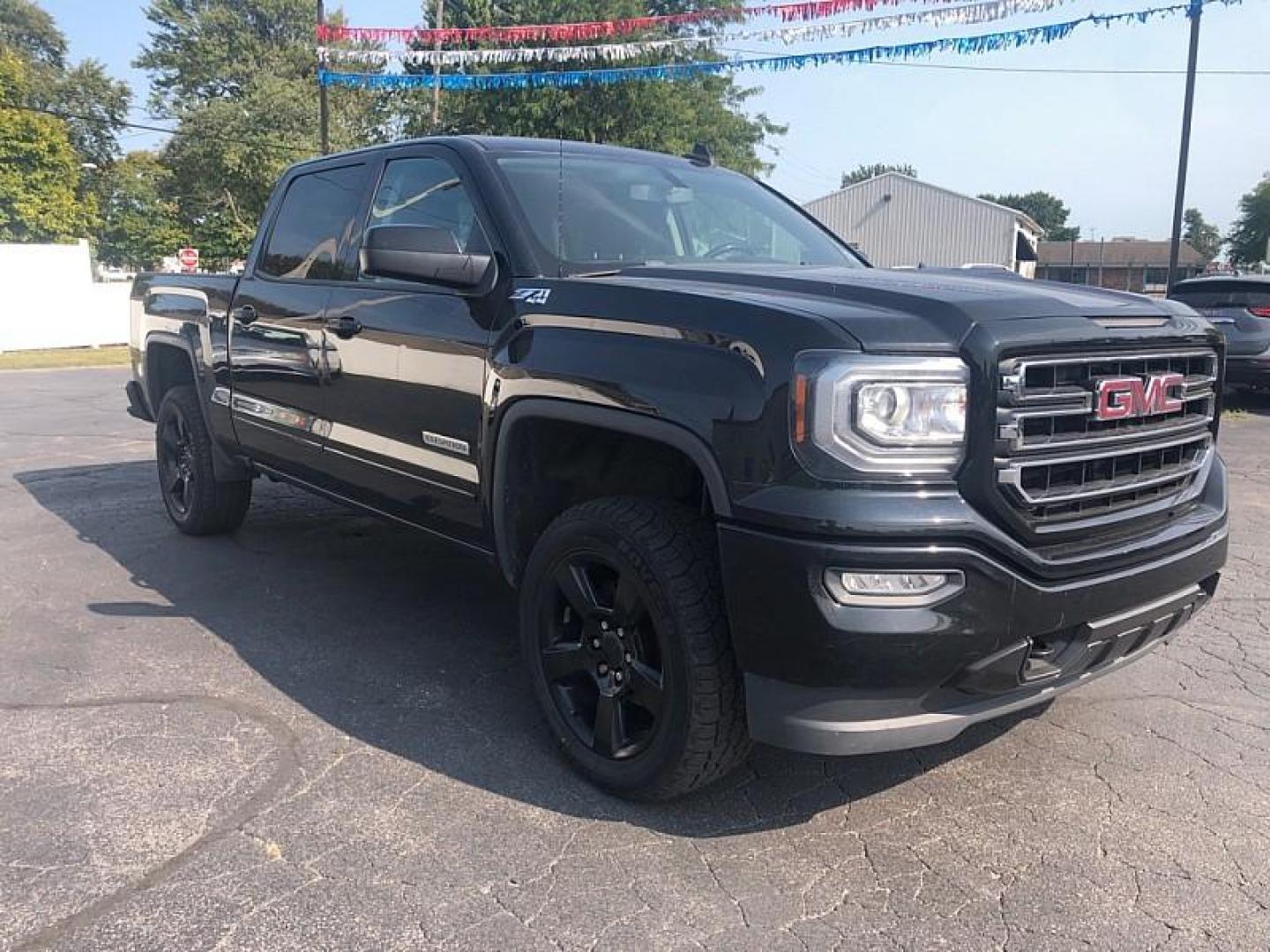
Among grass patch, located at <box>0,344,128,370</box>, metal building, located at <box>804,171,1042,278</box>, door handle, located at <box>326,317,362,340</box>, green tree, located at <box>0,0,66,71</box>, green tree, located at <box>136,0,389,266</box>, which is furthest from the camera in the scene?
green tree, located at <box>0,0,66,71</box>

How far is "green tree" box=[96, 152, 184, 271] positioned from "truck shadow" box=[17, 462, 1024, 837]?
49.8 meters

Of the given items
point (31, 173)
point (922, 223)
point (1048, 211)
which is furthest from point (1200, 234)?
point (31, 173)

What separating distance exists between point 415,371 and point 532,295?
0.71 m

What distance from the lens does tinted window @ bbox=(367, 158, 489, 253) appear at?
147 inches

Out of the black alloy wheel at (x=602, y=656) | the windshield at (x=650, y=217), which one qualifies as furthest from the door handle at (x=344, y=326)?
the black alloy wheel at (x=602, y=656)

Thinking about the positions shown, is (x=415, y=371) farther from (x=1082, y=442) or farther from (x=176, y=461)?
(x=176, y=461)

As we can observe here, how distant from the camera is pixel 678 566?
2.77m

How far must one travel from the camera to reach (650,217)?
3939 mm

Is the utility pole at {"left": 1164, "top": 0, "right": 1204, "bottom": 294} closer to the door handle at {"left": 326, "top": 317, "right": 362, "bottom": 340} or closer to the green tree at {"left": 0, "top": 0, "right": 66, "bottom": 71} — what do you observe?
the door handle at {"left": 326, "top": 317, "right": 362, "bottom": 340}

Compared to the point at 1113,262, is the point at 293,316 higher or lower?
lower

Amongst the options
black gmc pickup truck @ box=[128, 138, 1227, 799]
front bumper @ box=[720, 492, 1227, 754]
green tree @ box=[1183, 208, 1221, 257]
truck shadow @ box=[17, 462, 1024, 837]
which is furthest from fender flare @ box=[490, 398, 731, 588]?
green tree @ box=[1183, 208, 1221, 257]

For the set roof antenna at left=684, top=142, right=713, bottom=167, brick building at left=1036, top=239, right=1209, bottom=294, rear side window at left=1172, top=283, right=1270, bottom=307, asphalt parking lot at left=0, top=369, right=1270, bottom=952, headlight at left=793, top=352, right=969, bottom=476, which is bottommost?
asphalt parking lot at left=0, top=369, right=1270, bottom=952

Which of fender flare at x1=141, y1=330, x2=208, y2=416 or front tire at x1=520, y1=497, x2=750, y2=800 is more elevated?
fender flare at x1=141, y1=330, x2=208, y2=416

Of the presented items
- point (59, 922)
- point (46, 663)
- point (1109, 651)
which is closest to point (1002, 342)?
point (1109, 651)
